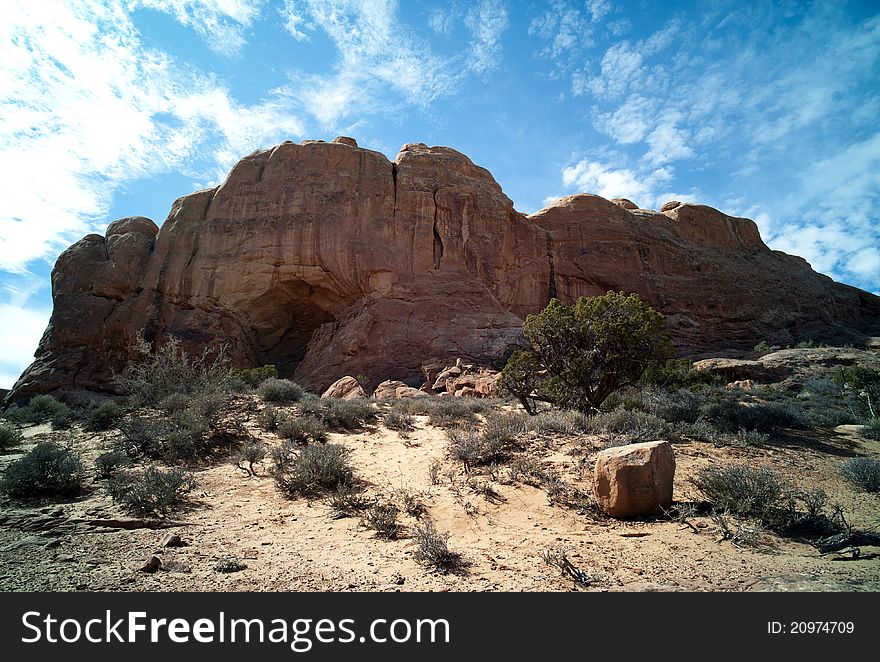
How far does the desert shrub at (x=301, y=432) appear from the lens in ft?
29.2

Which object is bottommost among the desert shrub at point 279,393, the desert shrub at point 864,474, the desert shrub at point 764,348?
the desert shrub at point 864,474

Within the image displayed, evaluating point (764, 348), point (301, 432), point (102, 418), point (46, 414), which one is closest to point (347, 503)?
point (301, 432)

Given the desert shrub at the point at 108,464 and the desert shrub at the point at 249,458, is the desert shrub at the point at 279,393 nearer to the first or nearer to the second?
the desert shrub at the point at 249,458

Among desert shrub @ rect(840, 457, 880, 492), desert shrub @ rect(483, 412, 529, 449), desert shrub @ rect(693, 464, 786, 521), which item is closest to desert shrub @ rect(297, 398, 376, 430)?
desert shrub @ rect(483, 412, 529, 449)

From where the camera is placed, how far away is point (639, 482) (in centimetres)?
494

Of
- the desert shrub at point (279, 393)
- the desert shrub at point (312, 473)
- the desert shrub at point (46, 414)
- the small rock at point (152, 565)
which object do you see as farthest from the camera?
the desert shrub at point (279, 393)

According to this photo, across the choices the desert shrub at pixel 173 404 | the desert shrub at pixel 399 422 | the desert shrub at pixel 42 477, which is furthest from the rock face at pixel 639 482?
the desert shrub at pixel 173 404

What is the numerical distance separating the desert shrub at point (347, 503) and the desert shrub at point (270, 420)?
4.09 m

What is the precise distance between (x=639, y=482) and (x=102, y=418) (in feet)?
38.0

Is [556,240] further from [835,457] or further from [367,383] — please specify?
[835,457]

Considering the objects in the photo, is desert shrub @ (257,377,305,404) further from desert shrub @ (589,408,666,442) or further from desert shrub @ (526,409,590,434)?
desert shrub @ (589,408,666,442)

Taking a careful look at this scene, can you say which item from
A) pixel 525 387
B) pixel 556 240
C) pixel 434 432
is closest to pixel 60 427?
pixel 434 432

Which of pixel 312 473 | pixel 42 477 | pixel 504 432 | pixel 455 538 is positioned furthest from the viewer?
pixel 504 432

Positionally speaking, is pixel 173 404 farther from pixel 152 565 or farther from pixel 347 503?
pixel 152 565
